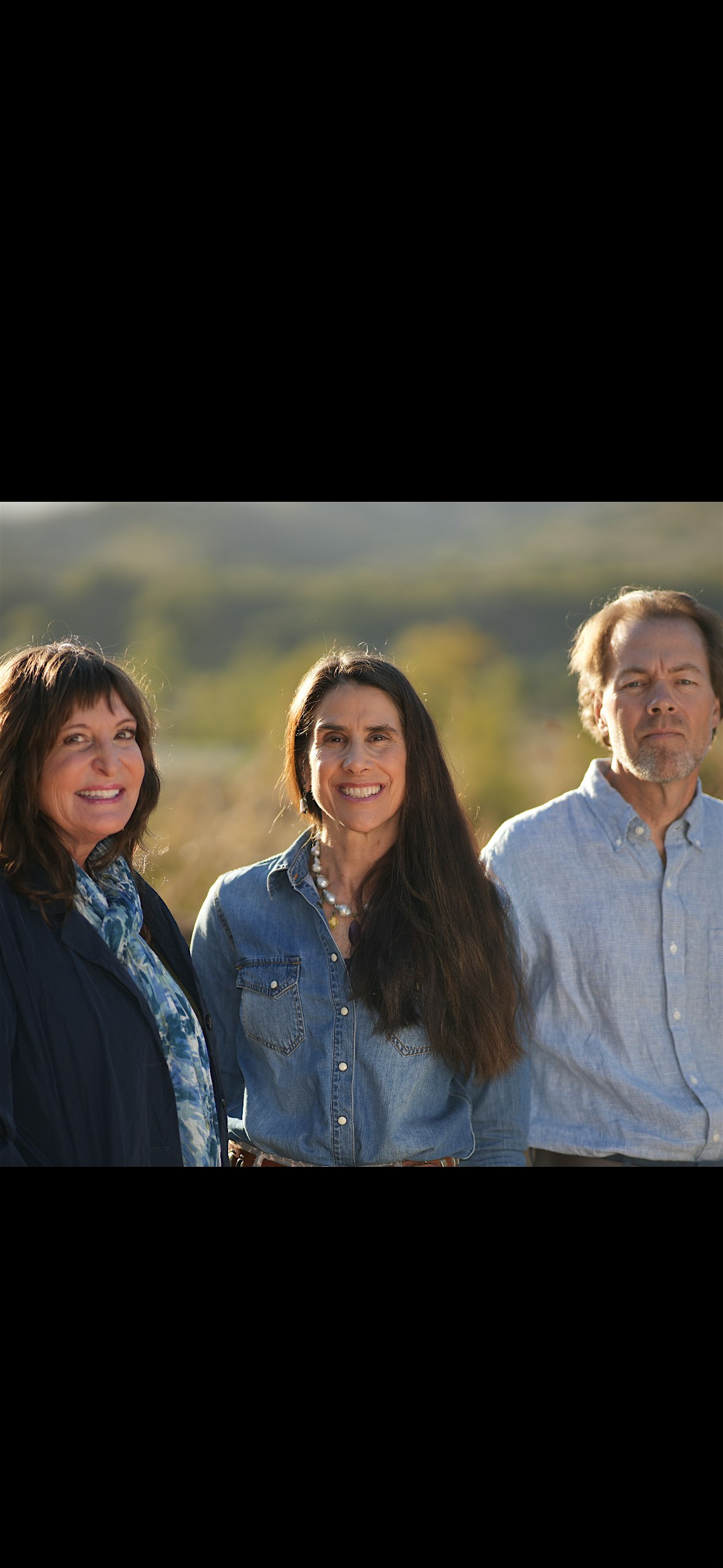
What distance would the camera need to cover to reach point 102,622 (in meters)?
9.34

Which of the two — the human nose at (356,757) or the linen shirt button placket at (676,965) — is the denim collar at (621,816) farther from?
the human nose at (356,757)

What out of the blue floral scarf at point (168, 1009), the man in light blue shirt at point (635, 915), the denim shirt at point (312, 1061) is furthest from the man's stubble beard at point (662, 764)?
the blue floral scarf at point (168, 1009)

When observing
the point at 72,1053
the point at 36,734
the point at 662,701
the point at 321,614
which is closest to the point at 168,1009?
the point at 72,1053

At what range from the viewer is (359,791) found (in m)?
2.43

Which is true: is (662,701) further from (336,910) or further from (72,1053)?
(72,1053)

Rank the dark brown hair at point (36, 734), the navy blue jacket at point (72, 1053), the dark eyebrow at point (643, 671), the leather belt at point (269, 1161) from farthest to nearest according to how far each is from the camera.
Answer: the dark eyebrow at point (643, 671)
the leather belt at point (269, 1161)
the dark brown hair at point (36, 734)
the navy blue jacket at point (72, 1053)

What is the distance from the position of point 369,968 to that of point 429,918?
16cm

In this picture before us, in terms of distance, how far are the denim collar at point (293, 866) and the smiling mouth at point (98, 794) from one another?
437 mm

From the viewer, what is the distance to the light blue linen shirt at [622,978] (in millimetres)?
2717

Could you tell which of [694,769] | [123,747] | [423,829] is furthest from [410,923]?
[694,769]

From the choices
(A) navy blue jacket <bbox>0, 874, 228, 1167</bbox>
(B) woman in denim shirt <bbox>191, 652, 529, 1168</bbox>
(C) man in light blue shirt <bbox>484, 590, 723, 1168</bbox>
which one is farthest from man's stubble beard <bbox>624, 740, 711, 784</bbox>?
(A) navy blue jacket <bbox>0, 874, 228, 1167</bbox>

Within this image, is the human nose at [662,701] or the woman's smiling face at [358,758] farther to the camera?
the human nose at [662,701]

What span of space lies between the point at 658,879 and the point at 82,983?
1398 millimetres

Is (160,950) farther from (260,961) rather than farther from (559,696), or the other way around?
(559,696)
